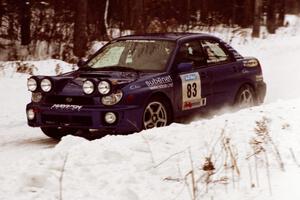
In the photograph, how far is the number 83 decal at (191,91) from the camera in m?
8.98

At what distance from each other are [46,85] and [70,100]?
17.2 inches

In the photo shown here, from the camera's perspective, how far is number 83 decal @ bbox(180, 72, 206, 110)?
8.98m

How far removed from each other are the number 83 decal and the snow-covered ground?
1.04 m

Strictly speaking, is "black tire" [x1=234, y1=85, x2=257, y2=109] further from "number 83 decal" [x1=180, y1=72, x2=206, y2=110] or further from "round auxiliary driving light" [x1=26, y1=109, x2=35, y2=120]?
"round auxiliary driving light" [x1=26, y1=109, x2=35, y2=120]

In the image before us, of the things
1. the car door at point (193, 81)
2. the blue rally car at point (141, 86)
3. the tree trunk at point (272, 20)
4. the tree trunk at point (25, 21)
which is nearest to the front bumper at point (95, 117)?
the blue rally car at point (141, 86)

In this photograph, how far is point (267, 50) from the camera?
23141 mm

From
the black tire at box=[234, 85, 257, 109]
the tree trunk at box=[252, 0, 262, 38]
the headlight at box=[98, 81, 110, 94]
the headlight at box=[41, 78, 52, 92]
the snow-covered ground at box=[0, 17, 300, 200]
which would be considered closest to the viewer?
the snow-covered ground at box=[0, 17, 300, 200]

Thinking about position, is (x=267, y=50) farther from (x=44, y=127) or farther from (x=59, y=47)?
(x=44, y=127)

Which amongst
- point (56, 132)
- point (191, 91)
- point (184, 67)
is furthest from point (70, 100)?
point (191, 91)

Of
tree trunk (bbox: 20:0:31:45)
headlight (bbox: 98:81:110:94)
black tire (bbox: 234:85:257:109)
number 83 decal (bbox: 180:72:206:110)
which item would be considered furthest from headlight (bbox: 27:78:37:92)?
tree trunk (bbox: 20:0:31:45)

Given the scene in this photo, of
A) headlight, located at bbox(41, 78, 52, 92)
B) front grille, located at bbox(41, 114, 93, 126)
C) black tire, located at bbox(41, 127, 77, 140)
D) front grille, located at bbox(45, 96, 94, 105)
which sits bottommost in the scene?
black tire, located at bbox(41, 127, 77, 140)

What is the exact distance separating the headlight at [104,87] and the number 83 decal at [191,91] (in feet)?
4.36

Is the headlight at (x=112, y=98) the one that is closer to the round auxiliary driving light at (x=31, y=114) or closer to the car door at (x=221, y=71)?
the round auxiliary driving light at (x=31, y=114)

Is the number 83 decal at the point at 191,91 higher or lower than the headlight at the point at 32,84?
lower
